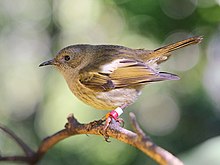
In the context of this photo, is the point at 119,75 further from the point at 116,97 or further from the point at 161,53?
the point at 161,53

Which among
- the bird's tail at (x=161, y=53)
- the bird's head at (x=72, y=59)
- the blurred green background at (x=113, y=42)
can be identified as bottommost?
the blurred green background at (x=113, y=42)

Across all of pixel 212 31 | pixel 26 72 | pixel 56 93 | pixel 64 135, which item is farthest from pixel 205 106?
pixel 26 72

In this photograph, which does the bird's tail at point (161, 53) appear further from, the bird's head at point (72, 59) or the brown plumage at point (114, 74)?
the bird's head at point (72, 59)

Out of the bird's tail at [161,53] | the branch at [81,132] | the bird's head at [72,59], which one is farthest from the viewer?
the bird's head at [72,59]

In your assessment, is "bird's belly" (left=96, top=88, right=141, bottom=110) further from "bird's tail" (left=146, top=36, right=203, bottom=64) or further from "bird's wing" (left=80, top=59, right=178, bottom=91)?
"bird's tail" (left=146, top=36, right=203, bottom=64)

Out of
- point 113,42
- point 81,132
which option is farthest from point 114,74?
point 113,42

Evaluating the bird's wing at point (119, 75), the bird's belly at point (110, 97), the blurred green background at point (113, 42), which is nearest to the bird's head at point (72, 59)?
the bird's wing at point (119, 75)

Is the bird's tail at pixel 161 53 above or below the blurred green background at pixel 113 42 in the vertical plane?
above
